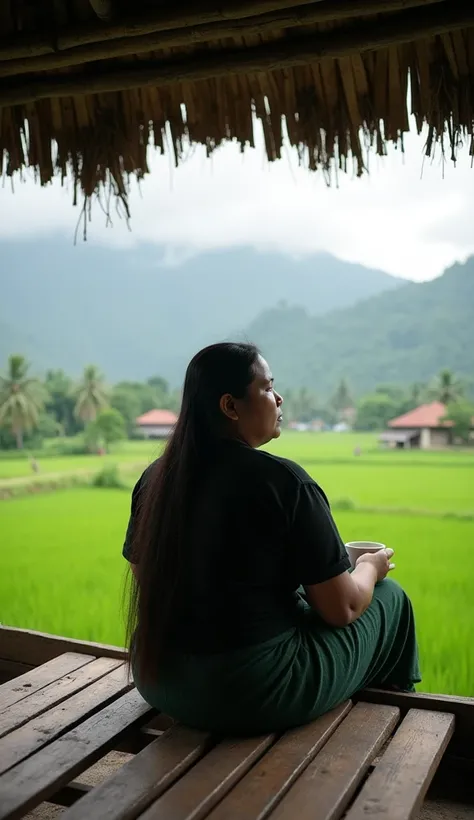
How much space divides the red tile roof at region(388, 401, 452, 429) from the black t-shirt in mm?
9419

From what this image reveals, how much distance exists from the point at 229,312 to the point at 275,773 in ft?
121

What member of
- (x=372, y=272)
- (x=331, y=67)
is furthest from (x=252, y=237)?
(x=331, y=67)

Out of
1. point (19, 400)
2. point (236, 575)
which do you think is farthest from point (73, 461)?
point (236, 575)

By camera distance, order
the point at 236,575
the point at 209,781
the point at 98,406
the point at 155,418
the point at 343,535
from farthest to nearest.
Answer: the point at 98,406
the point at 155,418
the point at 343,535
the point at 236,575
the point at 209,781

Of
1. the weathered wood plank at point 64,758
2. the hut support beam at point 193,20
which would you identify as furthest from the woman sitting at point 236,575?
the hut support beam at point 193,20

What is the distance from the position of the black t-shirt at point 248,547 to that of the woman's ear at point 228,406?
0.07 m

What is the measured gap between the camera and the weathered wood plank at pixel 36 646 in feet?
5.97

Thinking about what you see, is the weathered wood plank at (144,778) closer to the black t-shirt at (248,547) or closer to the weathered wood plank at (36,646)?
the black t-shirt at (248,547)

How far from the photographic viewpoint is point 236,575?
1194mm

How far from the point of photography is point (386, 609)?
4.70 ft

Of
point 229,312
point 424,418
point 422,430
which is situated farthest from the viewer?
point 229,312

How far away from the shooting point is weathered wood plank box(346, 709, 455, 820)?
1017mm

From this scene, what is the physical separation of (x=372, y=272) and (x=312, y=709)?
40.0m

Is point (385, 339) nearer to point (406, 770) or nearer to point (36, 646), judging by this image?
point (36, 646)
